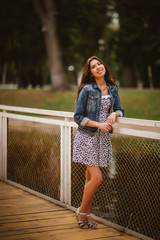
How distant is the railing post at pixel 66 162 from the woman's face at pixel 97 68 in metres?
0.97

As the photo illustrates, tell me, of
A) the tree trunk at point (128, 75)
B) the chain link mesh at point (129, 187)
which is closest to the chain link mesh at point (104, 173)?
the chain link mesh at point (129, 187)

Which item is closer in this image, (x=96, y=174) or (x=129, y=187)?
(x=96, y=174)

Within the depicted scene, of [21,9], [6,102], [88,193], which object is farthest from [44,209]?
[21,9]

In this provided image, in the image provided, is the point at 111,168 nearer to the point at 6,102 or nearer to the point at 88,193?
the point at 88,193

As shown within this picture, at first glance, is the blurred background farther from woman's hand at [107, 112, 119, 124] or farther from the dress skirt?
woman's hand at [107, 112, 119, 124]

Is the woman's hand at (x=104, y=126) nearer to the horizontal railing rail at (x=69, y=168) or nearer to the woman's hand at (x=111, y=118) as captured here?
the woman's hand at (x=111, y=118)

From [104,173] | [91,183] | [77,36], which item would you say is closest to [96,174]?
[91,183]

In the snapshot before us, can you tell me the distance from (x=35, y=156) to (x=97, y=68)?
6.65 feet

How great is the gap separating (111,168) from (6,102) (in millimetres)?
16912

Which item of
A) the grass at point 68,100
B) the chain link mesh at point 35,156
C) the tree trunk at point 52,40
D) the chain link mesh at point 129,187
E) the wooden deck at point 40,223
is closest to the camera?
the wooden deck at point 40,223

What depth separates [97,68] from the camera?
399cm

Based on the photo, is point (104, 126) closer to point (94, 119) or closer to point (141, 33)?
point (94, 119)

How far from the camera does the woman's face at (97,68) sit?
3986 millimetres

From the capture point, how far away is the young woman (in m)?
3.88
